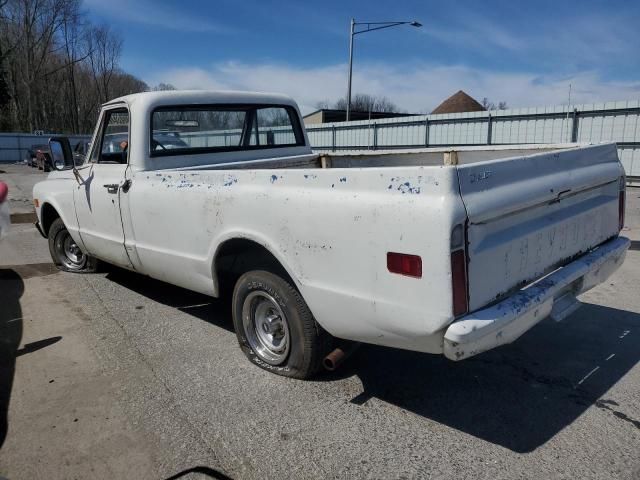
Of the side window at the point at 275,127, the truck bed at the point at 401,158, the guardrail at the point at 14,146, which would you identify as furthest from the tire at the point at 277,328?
the guardrail at the point at 14,146

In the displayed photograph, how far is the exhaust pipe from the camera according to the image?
3.09 meters

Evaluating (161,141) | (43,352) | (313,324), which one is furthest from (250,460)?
(161,141)

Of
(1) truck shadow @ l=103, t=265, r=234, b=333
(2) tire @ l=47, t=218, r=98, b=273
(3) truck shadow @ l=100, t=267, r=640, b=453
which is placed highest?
(2) tire @ l=47, t=218, r=98, b=273

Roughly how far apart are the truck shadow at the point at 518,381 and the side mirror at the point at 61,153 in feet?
12.1

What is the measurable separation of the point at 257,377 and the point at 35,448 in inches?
53.0

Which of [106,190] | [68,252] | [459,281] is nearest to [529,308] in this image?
[459,281]

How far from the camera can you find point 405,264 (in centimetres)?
245

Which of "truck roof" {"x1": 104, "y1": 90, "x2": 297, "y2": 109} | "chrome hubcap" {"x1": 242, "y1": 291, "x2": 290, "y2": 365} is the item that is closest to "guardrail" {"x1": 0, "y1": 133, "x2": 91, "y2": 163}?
"truck roof" {"x1": 104, "y1": 90, "x2": 297, "y2": 109}

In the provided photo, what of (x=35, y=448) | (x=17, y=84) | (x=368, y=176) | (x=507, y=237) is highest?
(x=17, y=84)

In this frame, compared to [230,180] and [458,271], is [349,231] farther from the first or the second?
[230,180]

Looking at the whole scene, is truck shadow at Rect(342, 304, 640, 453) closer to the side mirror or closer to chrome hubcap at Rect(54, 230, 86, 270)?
the side mirror

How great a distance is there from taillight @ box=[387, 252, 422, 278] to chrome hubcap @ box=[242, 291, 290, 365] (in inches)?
44.9

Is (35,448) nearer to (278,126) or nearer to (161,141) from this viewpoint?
(161,141)

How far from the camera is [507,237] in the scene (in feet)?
8.66
